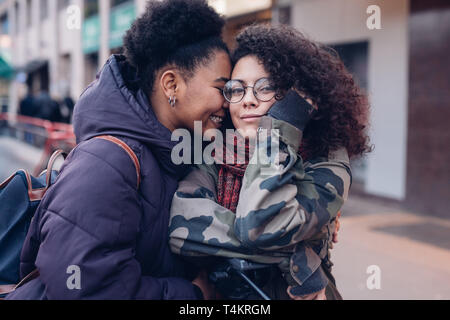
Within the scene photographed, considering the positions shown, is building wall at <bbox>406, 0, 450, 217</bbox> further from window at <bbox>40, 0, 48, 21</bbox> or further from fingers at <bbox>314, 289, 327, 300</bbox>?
window at <bbox>40, 0, 48, 21</bbox>

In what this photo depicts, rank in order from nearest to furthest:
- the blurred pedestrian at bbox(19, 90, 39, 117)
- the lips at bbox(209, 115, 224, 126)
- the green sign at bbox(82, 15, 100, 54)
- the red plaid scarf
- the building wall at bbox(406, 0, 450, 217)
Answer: the red plaid scarf → the lips at bbox(209, 115, 224, 126) → the building wall at bbox(406, 0, 450, 217) → the blurred pedestrian at bbox(19, 90, 39, 117) → the green sign at bbox(82, 15, 100, 54)

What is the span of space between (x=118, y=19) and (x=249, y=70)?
13.2 meters

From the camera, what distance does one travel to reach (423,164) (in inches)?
278

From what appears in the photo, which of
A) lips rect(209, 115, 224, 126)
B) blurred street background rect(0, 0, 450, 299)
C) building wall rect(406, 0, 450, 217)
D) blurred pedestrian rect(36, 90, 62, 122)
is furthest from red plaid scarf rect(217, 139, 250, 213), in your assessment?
blurred pedestrian rect(36, 90, 62, 122)

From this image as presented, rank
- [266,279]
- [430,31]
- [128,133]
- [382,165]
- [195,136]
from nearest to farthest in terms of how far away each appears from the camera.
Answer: [128,133] < [266,279] < [195,136] < [430,31] < [382,165]

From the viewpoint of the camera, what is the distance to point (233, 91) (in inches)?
74.0

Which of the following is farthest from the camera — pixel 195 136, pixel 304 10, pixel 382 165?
pixel 304 10

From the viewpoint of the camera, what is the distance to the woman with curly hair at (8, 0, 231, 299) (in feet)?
4.75

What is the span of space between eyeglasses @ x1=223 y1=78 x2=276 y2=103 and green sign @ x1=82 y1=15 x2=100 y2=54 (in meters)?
14.9

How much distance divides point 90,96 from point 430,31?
6.24m

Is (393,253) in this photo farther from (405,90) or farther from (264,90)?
(264,90)

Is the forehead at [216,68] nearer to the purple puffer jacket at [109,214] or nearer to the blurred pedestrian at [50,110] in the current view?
the purple puffer jacket at [109,214]
